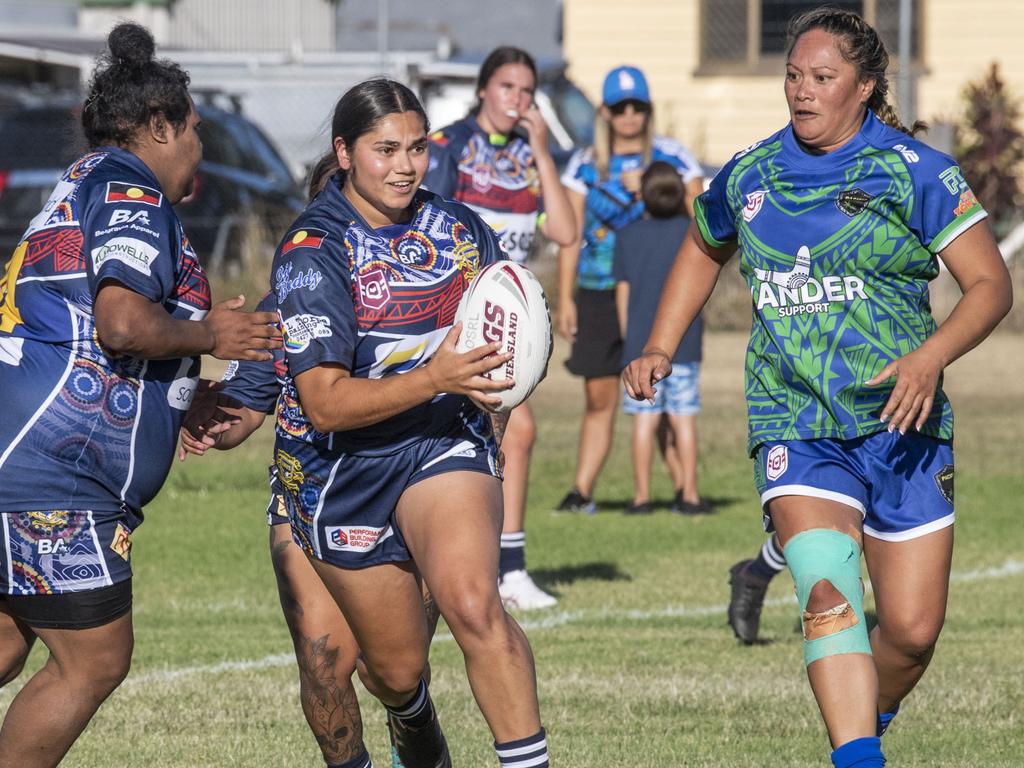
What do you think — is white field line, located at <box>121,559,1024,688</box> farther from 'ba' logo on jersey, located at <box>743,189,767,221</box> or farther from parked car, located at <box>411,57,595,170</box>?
parked car, located at <box>411,57,595,170</box>

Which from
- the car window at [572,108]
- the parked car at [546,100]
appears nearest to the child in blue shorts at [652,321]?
the parked car at [546,100]

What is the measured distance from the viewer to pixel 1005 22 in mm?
24547

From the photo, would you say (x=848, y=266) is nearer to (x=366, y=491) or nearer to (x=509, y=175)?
(x=366, y=491)

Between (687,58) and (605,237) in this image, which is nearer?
(605,237)

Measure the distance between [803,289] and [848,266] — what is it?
5.3 inches

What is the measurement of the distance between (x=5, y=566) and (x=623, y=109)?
21.4ft

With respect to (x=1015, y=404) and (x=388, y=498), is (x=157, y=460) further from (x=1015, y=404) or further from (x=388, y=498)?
(x=1015, y=404)

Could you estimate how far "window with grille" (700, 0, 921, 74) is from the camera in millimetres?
24641

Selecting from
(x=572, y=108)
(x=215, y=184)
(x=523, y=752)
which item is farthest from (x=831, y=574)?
(x=572, y=108)

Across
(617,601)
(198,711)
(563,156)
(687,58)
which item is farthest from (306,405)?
(687,58)

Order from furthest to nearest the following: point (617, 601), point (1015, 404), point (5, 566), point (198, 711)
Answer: point (1015, 404)
point (617, 601)
point (198, 711)
point (5, 566)

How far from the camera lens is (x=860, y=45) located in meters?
4.79

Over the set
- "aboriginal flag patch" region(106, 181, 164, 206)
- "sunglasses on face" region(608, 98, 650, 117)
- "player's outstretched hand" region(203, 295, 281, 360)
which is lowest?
"player's outstretched hand" region(203, 295, 281, 360)

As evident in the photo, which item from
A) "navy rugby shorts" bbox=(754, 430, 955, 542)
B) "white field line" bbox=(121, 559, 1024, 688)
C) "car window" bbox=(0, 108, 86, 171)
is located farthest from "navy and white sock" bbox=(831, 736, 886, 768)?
"car window" bbox=(0, 108, 86, 171)
